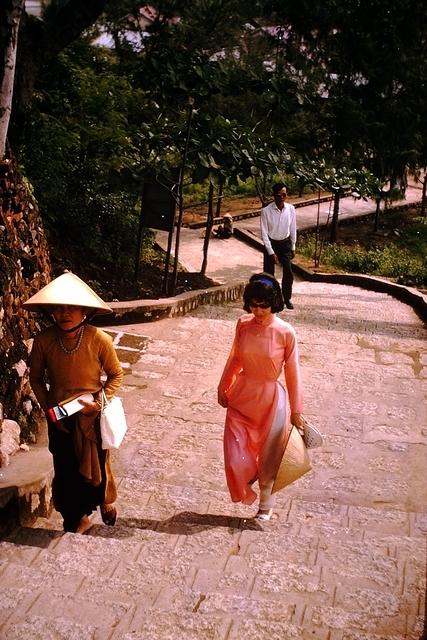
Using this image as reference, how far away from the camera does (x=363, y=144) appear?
21438 millimetres

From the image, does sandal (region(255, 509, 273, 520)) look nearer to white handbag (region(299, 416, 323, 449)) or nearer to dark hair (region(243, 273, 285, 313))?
white handbag (region(299, 416, 323, 449))

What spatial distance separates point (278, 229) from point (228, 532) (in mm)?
6724

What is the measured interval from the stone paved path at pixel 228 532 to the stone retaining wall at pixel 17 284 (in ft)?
3.25

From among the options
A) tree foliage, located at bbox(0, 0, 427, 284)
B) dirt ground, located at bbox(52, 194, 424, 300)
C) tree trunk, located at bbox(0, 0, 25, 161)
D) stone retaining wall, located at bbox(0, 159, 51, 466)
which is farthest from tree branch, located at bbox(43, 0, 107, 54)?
dirt ground, located at bbox(52, 194, 424, 300)

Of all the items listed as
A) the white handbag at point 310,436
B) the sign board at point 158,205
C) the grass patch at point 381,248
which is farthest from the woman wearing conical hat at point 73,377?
the grass patch at point 381,248

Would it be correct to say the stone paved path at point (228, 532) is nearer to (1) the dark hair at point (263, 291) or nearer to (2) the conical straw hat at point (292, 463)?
(2) the conical straw hat at point (292, 463)

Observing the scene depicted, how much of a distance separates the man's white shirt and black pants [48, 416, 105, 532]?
20.1ft

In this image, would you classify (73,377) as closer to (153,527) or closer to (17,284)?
(153,527)

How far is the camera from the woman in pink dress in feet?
17.4

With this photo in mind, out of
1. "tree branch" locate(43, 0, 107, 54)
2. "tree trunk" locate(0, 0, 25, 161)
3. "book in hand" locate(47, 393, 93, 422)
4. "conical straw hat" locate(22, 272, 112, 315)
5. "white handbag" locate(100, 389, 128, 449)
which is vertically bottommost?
"white handbag" locate(100, 389, 128, 449)

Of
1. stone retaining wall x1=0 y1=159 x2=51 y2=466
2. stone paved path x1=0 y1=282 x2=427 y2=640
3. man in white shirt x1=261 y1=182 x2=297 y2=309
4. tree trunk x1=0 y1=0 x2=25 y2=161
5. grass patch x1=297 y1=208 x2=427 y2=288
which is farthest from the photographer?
grass patch x1=297 y1=208 x2=427 y2=288

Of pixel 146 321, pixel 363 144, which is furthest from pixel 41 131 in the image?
pixel 363 144

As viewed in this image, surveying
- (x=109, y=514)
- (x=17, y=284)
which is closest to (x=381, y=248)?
(x=17, y=284)

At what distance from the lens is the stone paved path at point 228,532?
356 centimetres
